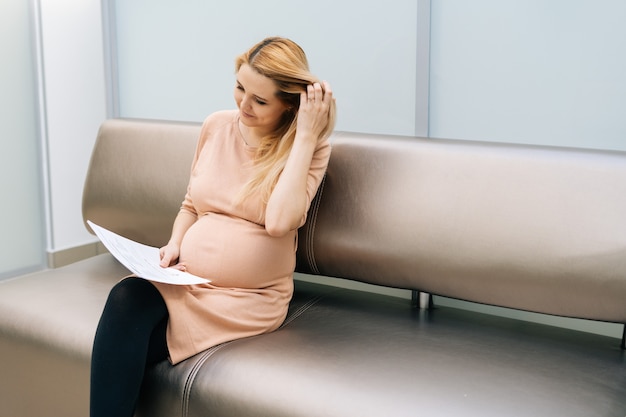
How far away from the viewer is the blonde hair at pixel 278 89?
1806 mm

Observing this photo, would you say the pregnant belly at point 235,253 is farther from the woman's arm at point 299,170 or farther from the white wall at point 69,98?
the white wall at point 69,98

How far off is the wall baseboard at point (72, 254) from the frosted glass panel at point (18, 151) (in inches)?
2.9

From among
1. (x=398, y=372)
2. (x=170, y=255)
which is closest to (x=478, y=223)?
(x=398, y=372)

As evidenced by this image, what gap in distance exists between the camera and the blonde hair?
1.81 metres

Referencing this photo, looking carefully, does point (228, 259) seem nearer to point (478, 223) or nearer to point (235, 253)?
point (235, 253)

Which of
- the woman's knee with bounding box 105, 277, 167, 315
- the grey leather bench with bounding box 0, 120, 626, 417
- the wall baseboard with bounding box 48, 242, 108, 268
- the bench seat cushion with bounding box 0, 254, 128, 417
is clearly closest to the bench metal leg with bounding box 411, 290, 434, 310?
the grey leather bench with bounding box 0, 120, 626, 417

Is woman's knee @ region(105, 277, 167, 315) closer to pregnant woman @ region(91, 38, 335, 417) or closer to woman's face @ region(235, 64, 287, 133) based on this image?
pregnant woman @ region(91, 38, 335, 417)

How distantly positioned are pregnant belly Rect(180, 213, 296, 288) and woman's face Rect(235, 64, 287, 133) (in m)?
0.28

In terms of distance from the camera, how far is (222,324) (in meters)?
1.76

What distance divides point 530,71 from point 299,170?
2.71 feet

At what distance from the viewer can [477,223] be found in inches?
71.6

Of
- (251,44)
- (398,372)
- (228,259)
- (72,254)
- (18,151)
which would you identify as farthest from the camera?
(72,254)

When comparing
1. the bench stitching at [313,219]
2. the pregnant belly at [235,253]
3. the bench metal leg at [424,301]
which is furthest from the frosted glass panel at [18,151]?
the bench metal leg at [424,301]

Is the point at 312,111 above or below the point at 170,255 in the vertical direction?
above
